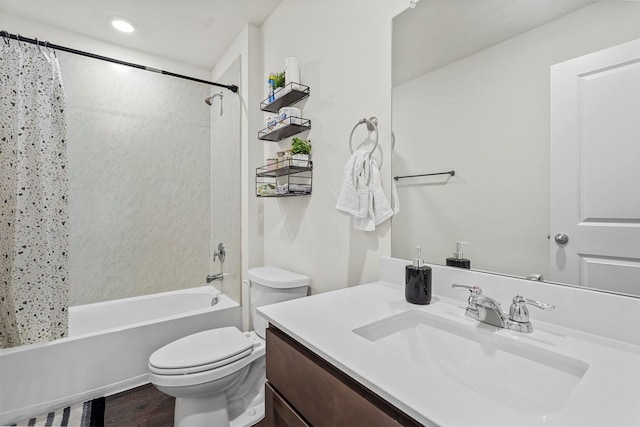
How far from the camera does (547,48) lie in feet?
2.63

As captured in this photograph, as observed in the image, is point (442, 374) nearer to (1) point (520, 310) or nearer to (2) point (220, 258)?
(1) point (520, 310)

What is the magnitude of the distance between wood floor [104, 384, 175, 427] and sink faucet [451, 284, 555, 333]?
64.8 inches

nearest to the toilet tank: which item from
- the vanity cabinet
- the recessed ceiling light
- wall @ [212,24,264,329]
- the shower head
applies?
wall @ [212,24,264,329]

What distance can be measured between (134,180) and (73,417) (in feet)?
5.81

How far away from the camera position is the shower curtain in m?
1.52

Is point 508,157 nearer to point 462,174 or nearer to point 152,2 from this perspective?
point 462,174

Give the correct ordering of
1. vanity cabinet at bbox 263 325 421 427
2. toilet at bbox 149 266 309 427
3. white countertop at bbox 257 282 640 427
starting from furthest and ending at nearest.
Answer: toilet at bbox 149 266 309 427
vanity cabinet at bbox 263 325 421 427
white countertop at bbox 257 282 640 427

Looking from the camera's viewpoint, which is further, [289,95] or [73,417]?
[289,95]

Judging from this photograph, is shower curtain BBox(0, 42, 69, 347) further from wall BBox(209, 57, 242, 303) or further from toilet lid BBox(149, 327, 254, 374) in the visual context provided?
wall BBox(209, 57, 242, 303)

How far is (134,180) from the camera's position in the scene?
2.59m

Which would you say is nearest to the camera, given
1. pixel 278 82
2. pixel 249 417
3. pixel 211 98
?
pixel 249 417

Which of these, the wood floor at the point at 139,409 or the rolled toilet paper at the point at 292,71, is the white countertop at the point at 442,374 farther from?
the rolled toilet paper at the point at 292,71

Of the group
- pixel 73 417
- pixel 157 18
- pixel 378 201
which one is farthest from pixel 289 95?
pixel 73 417

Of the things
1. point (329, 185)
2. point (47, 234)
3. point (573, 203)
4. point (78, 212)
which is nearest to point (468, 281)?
point (573, 203)
